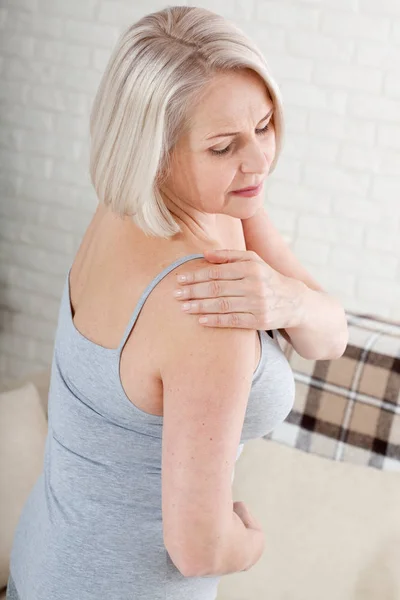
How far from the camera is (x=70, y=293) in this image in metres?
1.13

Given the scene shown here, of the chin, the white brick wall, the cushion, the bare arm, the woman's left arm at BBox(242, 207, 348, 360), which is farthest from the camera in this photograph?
the white brick wall

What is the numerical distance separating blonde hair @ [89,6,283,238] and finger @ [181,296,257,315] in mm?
110

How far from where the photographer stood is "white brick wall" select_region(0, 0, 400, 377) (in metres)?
2.66

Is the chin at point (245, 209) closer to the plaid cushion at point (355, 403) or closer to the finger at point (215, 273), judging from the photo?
the finger at point (215, 273)

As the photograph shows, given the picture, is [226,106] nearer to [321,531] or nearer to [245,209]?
[245,209]

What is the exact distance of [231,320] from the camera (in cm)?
90

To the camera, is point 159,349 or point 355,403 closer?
point 159,349

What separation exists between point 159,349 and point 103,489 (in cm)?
29

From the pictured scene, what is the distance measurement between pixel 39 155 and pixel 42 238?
1.09 feet

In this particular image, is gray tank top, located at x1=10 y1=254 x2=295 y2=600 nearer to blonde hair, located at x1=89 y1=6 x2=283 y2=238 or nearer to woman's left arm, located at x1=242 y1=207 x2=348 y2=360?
woman's left arm, located at x1=242 y1=207 x2=348 y2=360

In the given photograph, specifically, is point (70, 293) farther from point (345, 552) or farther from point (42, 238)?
point (42, 238)

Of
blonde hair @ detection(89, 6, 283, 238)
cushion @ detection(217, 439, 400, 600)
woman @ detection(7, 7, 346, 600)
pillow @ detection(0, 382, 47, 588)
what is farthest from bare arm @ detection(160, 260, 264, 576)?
pillow @ detection(0, 382, 47, 588)

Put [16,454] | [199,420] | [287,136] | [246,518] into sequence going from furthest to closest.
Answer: [287,136], [16,454], [246,518], [199,420]

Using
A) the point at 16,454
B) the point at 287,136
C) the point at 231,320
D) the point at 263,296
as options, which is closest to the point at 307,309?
the point at 263,296
